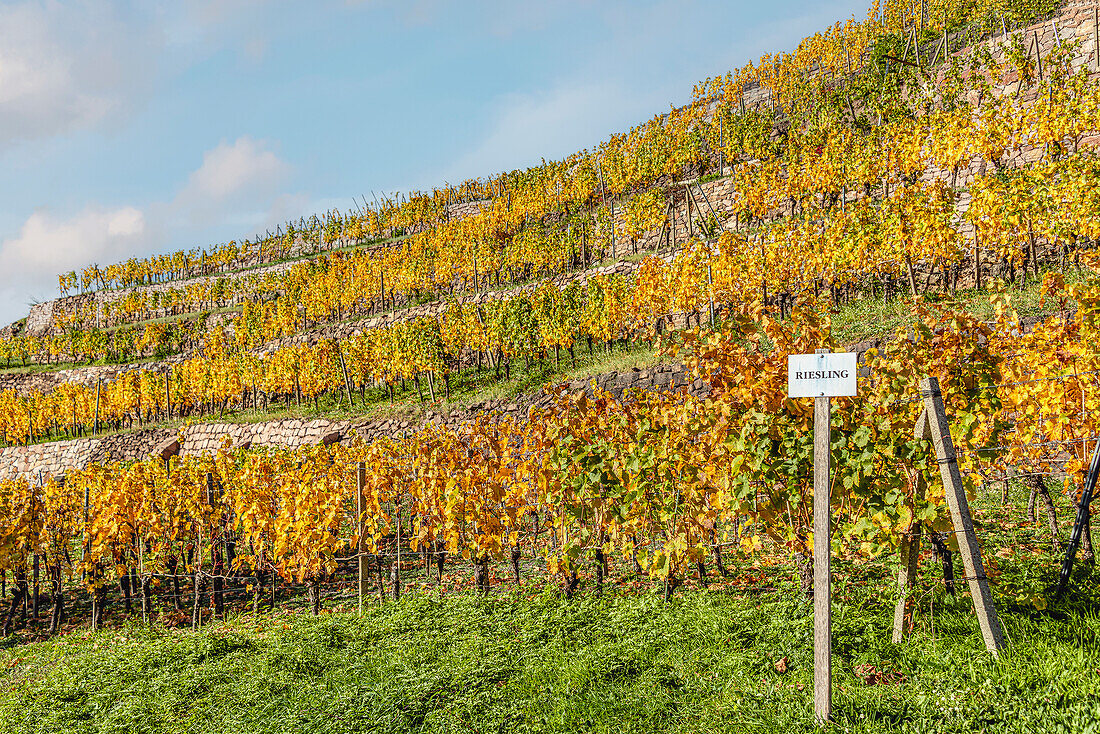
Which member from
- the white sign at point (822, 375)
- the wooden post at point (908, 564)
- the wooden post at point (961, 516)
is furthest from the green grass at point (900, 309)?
the white sign at point (822, 375)

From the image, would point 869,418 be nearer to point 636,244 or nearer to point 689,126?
point 636,244

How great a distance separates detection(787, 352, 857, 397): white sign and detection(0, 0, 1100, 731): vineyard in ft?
4.14

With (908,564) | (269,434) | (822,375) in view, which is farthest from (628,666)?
(269,434)

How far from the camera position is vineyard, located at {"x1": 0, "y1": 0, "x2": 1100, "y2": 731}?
4680mm

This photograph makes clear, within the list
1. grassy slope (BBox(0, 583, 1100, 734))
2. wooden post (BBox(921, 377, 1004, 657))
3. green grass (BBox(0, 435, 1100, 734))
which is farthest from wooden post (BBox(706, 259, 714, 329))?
wooden post (BBox(921, 377, 1004, 657))

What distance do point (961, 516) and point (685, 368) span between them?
12765 mm

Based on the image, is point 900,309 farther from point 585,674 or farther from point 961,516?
point 585,674

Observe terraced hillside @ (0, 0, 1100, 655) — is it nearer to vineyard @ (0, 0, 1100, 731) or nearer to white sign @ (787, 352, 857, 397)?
vineyard @ (0, 0, 1100, 731)

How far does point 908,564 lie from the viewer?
4258mm

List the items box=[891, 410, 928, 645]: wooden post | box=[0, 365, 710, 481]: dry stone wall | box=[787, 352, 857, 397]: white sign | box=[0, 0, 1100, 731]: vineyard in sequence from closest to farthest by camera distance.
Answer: box=[787, 352, 857, 397]: white sign, box=[891, 410, 928, 645]: wooden post, box=[0, 0, 1100, 731]: vineyard, box=[0, 365, 710, 481]: dry stone wall

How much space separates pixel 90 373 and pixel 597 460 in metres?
56.6

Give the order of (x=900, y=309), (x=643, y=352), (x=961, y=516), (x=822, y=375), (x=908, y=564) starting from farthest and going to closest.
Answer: (x=643, y=352) < (x=900, y=309) < (x=908, y=564) < (x=961, y=516) < (x=822, y=375)

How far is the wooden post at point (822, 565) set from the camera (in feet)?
10.7

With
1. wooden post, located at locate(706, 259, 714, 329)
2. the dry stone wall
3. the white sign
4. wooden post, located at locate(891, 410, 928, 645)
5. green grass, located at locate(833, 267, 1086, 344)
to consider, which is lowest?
the dry stone wall
